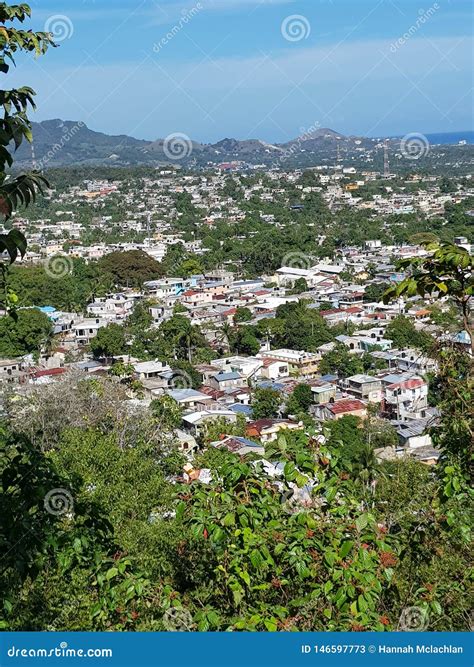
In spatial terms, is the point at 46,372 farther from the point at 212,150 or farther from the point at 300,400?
the point at 212,150

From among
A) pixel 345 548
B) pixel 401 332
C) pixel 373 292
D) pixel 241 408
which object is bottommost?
pixel 241 408

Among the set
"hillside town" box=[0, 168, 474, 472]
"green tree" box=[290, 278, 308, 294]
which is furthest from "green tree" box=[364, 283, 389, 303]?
"green tree" box=[290, 278, 308, 294]

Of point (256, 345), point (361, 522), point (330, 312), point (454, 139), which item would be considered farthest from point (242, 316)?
point (454, 139)

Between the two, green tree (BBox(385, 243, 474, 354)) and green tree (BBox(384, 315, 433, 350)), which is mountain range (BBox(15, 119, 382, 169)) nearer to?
green tree (BBox(384, 315, 433, 350))

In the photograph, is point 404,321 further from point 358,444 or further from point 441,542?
point 441,542

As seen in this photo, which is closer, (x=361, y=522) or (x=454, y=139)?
(x=361, y=522)

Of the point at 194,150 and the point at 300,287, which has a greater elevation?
the point at 194,150

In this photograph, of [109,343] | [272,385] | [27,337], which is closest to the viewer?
[272,385]

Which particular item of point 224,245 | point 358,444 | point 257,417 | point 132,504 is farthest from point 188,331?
point 224,245
